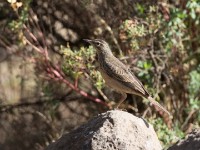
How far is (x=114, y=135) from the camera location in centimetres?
715

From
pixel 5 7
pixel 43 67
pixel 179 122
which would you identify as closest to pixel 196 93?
pixel 179 122

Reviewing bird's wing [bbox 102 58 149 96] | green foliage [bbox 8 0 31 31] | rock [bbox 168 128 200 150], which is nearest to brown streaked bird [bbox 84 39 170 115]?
bird's wing [bbox 102 58 149 96]

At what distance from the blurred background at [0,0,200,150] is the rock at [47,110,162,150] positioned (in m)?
2.69

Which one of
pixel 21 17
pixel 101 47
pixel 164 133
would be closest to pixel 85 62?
pixel 101 47

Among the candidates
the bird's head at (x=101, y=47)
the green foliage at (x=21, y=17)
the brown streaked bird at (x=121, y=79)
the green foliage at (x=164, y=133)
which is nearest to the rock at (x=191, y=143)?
the brown streaked bird at (x=121, y=79)

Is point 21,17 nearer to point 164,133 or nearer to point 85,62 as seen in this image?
point 85,62

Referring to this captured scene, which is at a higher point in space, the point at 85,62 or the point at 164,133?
the point at 85,62

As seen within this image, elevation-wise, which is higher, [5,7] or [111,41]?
[5,7]

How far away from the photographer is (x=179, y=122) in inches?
469

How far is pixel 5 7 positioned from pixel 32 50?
0.91 m

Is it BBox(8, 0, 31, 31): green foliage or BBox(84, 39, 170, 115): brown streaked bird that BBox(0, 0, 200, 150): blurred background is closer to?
BBox(8, 0, 31, 31): green foliage

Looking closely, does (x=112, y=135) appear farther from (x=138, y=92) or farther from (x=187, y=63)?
(x=187, y=63)

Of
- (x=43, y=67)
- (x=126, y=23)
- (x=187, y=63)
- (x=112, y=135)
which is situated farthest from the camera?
(x=187, y=63)

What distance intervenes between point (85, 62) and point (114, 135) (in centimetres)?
331
